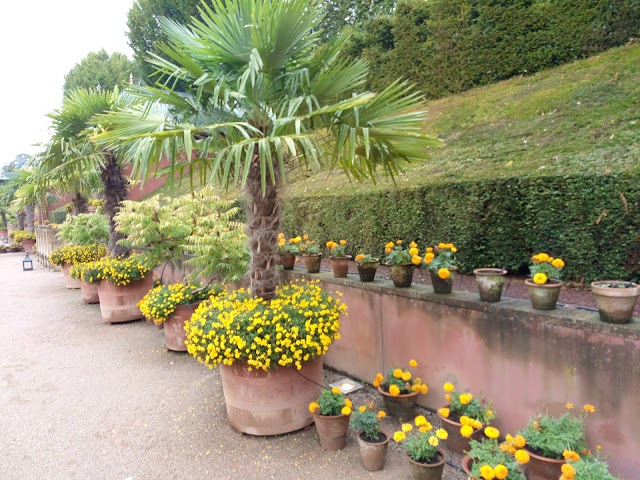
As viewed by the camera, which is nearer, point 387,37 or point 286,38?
point 286,38

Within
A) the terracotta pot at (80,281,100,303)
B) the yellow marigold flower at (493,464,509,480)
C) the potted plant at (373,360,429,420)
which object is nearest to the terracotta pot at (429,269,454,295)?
the potted plant at (373,360,429,420)

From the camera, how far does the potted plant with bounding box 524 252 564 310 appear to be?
2.71 m

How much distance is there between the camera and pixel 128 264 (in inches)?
271

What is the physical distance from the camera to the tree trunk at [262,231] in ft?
11.2

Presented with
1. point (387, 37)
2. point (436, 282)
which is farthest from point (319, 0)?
point (387, 37)

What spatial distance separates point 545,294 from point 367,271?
67.3 inches

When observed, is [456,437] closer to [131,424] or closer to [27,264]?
[131,424]

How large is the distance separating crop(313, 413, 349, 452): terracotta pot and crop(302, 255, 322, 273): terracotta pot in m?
2.08

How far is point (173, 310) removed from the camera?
5.27 m

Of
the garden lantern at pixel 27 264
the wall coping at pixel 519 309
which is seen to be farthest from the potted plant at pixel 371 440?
the garden lantern at pixel 27 264

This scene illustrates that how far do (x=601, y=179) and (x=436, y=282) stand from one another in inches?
63.1

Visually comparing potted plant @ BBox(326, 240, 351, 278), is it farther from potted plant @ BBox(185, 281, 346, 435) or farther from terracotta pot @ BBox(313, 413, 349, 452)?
terracotta pot @ BBox(313, 413, 349, 452)

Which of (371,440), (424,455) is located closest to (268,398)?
(371,440)

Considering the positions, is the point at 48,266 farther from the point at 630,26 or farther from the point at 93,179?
the point at 630,26
